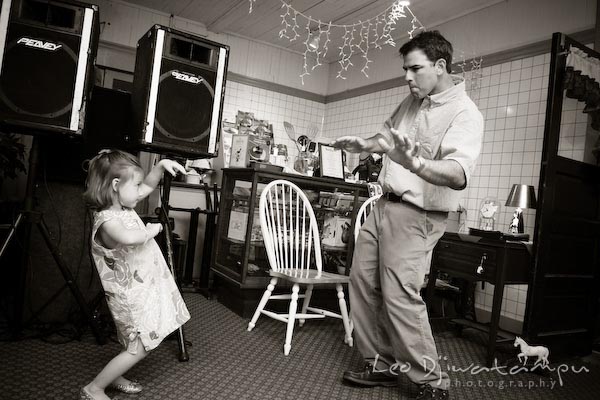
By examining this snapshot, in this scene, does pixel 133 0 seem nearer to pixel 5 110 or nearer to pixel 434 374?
pixel 5 110

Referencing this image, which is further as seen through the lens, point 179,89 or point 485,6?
point 485,6

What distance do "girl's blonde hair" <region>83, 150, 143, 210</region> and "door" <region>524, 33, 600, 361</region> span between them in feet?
7.45

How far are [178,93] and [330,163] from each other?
1551 mm

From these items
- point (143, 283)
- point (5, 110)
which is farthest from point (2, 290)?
point (143, 283)

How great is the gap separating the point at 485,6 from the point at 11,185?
4.84 meters

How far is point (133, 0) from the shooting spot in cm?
485

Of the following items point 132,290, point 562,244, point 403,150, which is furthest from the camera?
point 562,244

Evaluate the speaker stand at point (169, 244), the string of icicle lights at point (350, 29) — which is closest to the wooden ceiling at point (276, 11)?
the string of icicle lights at point (350, 29)

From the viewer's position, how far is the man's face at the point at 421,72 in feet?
6.15

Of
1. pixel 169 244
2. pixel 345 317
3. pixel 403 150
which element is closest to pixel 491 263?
pixel 345 317

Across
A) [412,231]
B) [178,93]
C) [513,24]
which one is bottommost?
[412,231]

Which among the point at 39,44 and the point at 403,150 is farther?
A: the point at 39,44

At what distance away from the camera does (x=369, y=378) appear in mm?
1989

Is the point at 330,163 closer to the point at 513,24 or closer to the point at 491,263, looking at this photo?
the point at 491,263
